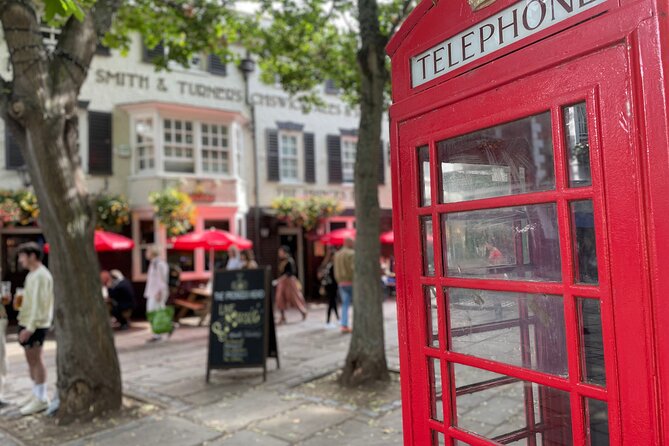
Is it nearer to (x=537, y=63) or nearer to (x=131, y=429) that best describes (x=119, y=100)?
(x=131, y=429)

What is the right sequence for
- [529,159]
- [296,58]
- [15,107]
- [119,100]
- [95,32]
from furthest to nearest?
[119,100]
[296,58]
[95,32]
[15,107]
[529,159]

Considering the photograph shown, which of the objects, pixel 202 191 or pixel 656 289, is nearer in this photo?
pixel 656 289

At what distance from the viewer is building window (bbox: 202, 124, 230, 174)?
15047mm

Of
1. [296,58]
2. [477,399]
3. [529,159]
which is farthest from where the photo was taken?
[296,58]

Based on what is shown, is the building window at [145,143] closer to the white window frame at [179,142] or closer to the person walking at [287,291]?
the white window frame at [179,142]

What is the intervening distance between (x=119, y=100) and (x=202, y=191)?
3270 mm

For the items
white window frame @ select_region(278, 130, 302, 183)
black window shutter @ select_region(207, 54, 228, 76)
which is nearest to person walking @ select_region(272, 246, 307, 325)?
white window frame @ select_region(278, 130, 302, 183)

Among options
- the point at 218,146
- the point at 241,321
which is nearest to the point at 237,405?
the point at 241,321

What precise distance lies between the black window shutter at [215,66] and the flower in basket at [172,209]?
14.3ft

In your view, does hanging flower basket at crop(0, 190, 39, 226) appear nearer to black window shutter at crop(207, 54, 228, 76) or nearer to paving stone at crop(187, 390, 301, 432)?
black window shutter at crop(207, 54, 228, 76)

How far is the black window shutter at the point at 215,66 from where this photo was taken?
15.5 m

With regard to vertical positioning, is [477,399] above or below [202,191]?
below

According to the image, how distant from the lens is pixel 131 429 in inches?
193

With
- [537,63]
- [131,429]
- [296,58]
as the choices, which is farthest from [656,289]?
[296,58]
